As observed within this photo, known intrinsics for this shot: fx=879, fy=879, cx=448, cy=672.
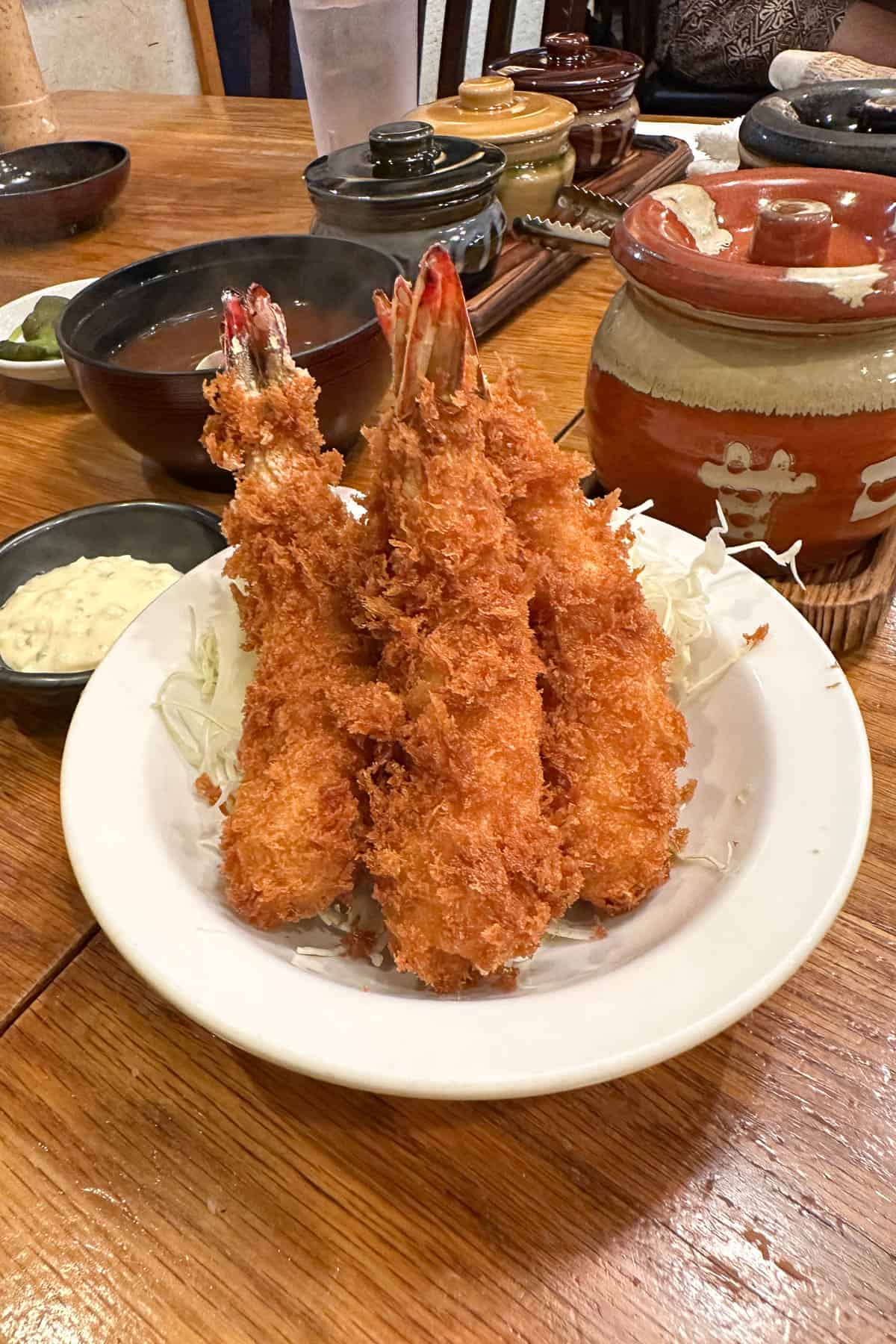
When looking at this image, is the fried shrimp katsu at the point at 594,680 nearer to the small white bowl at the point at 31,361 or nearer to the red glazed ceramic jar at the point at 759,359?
the red glazed ceramic jar at the point at 759,359

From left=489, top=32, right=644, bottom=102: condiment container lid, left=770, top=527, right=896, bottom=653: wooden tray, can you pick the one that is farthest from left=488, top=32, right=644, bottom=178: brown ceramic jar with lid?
left=770, top=527, right=896, bottom=653: wooden tray

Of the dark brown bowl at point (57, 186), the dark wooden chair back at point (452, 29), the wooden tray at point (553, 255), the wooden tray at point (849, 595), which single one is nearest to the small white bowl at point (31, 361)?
the dark brown bowl at point (57, 186)

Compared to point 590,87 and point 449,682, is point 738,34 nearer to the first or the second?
point 590,87

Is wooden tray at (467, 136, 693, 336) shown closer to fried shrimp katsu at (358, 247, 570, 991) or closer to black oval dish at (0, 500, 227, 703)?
black oval dish at (0, 500, 227, 703)

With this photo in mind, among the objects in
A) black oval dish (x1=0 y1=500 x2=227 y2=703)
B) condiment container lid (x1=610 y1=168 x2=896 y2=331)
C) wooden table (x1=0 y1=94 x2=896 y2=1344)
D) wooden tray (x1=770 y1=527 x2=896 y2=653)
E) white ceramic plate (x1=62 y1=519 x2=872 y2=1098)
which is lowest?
wooden table (x1=0 y1=94 x2=896 y2=1344)

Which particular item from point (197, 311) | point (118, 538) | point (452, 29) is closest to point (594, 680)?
point (118, 538)

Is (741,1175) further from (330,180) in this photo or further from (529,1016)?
(330,180)
